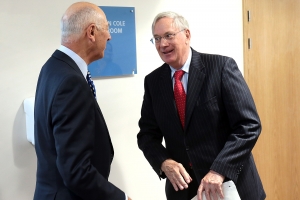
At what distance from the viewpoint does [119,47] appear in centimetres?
214

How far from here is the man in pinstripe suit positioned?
1438 millimetres

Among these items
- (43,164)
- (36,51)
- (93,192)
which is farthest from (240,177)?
(36,51)

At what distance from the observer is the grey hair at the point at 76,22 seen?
1.27 m

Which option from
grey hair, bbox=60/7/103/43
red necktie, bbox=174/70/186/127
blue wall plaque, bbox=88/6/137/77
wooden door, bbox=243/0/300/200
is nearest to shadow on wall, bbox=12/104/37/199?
Answer: blue wall plaque, bbox=88/6/137/77

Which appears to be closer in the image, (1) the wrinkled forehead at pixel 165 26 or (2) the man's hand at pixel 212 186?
(2) the man's hand at pixel 212 186

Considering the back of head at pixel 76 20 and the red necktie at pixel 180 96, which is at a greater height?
the back of head at pixel 76 20

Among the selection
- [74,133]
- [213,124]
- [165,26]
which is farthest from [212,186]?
[165,26]

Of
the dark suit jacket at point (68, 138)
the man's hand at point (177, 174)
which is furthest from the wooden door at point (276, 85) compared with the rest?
the dark suit jacket at point (68, 138)

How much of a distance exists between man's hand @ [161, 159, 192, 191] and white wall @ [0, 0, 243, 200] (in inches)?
28.7

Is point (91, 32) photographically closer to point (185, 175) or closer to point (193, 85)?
A: point (193, 85)

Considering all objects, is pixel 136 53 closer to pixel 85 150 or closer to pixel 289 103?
pixel 85 150

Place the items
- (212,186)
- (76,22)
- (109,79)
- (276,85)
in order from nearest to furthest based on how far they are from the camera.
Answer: (76,22) → (212,186) → (109,79) → (276,85)

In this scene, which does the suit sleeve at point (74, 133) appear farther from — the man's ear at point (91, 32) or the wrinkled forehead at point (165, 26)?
the wrinkled forehead at point (165, 26)

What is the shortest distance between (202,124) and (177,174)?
25 centimetres
